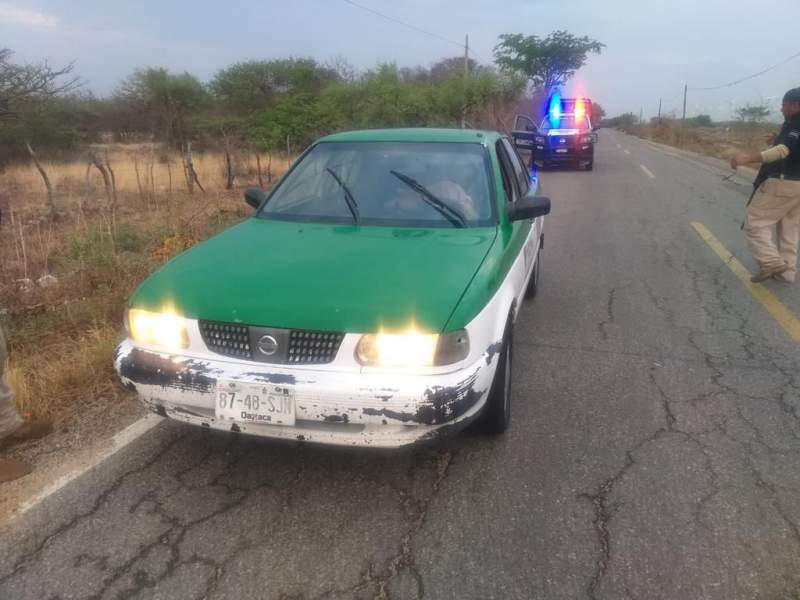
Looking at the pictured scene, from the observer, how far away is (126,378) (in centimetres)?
268

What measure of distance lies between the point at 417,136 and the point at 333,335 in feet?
7.12

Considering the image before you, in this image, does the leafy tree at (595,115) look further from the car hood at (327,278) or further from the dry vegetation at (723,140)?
the car hood at (327,278)

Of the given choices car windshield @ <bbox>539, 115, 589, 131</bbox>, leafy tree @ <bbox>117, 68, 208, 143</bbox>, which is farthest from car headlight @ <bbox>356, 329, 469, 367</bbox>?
leafy tree @ <bbox>117, 68, 208, 143</bbox>

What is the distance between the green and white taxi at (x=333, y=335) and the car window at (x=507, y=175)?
2.34 feet

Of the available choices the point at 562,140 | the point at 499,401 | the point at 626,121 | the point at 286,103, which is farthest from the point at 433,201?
the point at 626,121

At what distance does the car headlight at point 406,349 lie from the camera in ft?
7.78

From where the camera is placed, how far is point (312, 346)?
2422 mm

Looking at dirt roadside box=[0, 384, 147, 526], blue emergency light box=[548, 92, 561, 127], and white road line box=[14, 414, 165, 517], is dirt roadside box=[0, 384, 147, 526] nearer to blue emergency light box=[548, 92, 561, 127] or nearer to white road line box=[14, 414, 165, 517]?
white road line box=[14, 414, 165, 517]

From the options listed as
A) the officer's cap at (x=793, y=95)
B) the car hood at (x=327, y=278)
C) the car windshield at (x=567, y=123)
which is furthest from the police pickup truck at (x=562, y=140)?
the car hood at (x=327, y=278)

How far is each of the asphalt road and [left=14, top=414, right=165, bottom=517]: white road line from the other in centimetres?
5

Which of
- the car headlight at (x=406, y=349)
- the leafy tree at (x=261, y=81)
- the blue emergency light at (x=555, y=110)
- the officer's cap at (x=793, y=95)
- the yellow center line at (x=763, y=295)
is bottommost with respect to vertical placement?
the yellow center line at (x=763, y=295)

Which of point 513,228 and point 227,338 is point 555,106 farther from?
point 227,338

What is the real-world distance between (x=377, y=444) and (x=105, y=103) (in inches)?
1462

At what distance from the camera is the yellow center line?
466 centimetres
